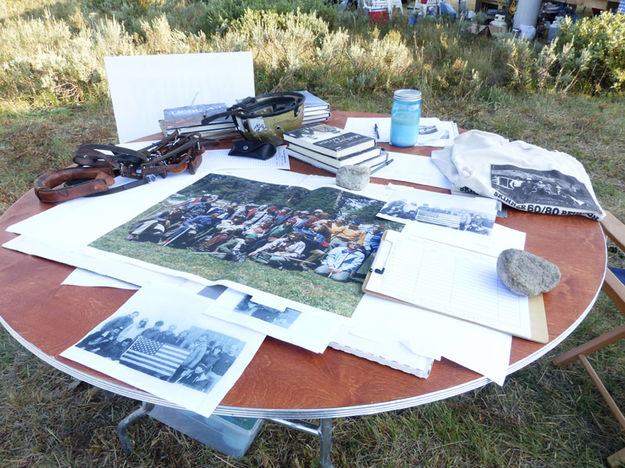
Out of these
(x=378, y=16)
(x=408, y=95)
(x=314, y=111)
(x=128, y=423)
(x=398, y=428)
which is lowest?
(x=398, y=428)

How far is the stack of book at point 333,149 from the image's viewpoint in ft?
4.46

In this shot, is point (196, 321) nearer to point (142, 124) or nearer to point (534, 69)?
point (142, 124)

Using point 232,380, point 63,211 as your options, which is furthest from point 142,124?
point 232,380

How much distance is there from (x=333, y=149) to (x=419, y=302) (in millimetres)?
691

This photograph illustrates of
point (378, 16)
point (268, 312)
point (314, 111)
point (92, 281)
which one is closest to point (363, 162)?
point (314, 111)

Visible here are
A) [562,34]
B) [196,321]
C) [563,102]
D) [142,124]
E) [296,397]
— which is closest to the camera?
[296,397]

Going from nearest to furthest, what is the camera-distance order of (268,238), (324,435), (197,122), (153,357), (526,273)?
(153,357)
(526,273)
(268,238)
(324,435)
(197,122)

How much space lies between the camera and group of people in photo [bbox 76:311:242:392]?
27.0 inches

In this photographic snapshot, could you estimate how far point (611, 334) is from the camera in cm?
151

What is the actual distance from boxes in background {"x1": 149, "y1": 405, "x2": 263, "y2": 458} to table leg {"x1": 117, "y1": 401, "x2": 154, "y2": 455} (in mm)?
71

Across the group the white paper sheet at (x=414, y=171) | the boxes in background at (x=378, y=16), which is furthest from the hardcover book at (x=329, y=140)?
the boxes in background at (x=378, y=16)

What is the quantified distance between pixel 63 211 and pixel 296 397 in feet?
2.95

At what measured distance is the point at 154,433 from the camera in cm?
157

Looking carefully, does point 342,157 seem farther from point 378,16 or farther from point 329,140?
point 378,16
